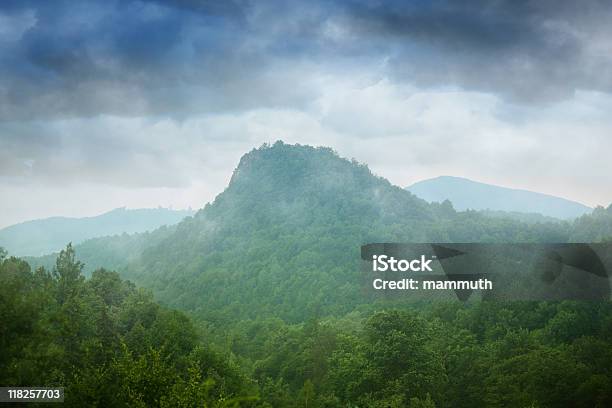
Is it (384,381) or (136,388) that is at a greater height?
(136,388)

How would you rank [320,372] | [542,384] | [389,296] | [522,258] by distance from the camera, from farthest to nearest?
[389,296] < [522,258] < [320,372] < [542,384]

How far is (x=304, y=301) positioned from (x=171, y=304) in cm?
4223

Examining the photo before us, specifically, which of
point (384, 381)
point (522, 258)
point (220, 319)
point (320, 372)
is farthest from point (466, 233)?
point (384, 381)

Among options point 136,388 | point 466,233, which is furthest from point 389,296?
point 136,388

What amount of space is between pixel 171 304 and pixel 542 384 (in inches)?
5160

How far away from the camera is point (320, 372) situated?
58.9 metres

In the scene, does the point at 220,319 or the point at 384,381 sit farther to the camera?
the point at 220,319

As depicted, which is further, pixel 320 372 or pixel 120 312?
pixel 320 372

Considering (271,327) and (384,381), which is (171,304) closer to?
(271,327)

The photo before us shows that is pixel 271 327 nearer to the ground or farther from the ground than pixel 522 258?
nearer to the ground

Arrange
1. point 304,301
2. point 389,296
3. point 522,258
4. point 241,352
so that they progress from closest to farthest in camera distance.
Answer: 1. point 241,352
2. point 522,258
3. point 389,296
4. point 304,301

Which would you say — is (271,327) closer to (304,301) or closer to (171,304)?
(304,301)

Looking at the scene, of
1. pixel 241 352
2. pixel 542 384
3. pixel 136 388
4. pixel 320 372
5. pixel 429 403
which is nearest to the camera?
pixel 136 388

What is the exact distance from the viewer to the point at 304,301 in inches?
5989
